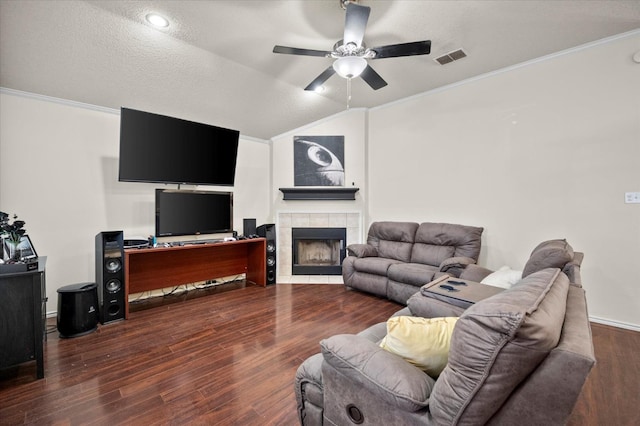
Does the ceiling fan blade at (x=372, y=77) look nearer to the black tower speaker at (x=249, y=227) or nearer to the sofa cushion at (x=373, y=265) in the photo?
the sofa cushion at (x=373, y=265)

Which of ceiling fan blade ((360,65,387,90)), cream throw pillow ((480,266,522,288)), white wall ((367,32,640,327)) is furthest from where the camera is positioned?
white wall ((367,32,640,327))

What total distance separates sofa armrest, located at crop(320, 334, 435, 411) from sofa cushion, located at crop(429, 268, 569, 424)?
0.26 feet

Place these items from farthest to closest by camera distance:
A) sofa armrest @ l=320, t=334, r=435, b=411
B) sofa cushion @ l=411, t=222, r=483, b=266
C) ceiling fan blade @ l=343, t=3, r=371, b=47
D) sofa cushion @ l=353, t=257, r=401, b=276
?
sofa cushion @ l=353, t=257, r=401, b=276, sofa cushion @ l=411, t=222, r=483, b=266, ceiling fan blade @ l=343, t=3, r=371, b=47, sofa armrest @ l=320, t=334, r=435, b=411

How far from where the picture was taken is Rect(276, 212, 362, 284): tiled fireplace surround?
15.7ft

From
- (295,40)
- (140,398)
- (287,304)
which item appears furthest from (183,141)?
(140,398)

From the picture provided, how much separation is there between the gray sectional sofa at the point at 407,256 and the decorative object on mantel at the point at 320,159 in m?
1.16

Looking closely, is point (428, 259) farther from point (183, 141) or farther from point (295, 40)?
point (183, 141)

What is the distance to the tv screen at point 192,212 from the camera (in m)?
3.58

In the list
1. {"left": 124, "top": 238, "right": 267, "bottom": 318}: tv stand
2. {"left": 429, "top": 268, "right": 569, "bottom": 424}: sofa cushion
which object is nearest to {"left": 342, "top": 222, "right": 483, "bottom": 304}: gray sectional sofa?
{"left": 124, "top": 238, "right": 267, "bottom": 318}: tv stand

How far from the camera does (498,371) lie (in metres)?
0.77

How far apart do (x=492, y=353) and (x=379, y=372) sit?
1.39 feet

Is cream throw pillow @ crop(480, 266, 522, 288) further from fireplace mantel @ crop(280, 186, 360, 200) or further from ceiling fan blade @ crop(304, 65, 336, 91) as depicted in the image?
fireplace mantel @ crop(280, 186, 360, 200)

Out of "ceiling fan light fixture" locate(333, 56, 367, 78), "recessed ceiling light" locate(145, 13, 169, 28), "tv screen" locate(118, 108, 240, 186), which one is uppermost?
"recessed ceiling light" locate(145, 13, 169, 28)

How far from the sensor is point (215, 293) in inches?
157
